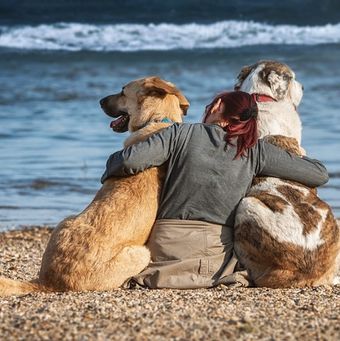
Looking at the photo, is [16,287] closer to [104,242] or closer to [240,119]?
[104,242]

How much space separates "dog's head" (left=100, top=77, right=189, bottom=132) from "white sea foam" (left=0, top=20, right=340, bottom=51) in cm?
2500

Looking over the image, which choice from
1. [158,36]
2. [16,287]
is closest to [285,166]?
[16,287]

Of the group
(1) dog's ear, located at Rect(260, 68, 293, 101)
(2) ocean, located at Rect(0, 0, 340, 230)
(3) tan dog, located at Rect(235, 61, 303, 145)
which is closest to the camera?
(3) tan dog, located at Rect(235, 61, 303, 145)

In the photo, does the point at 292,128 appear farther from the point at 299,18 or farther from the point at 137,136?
the point at 299,18

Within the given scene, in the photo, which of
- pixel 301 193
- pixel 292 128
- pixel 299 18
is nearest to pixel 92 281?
pixel 301 193

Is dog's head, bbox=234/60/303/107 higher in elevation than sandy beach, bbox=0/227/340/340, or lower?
higher

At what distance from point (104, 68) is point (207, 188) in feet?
65.4

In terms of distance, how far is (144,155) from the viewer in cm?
669

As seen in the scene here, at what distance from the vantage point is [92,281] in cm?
659

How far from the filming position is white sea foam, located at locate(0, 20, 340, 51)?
33.5 m

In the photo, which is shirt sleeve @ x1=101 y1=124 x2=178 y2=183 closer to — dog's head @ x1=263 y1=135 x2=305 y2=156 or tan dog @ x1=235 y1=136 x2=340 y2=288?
tan dog @ x1=235 y1=136 x2=340 y2=288

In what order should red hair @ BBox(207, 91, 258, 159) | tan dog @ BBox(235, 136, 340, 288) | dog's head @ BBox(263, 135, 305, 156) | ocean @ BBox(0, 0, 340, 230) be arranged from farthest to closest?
ocean @ BBox(0, 0, 340, 230) → dog's head @ BBox(263, 135, 305, 156) → red hair @ BBox(207, 91, 258, 159) → tan dog @ BBox(235, 136, 340, 288)

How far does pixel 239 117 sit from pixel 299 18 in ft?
109

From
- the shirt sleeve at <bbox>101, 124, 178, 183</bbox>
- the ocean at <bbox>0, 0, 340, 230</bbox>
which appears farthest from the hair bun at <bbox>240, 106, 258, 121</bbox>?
the ocean at <bbox>0, 0, 340, 230</bbox>
